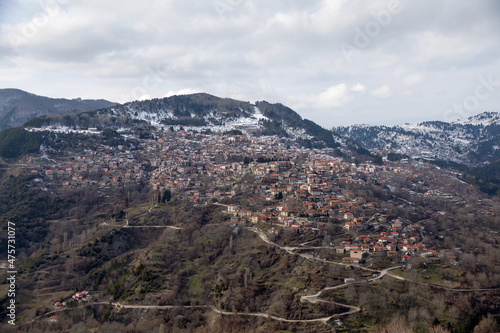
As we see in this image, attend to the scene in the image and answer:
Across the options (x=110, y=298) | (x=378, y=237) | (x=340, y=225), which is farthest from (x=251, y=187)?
(x=110, y=298)

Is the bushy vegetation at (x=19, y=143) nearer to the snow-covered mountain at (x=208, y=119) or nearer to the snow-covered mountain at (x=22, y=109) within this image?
the snow-covered mountain at (x=208, y=119)

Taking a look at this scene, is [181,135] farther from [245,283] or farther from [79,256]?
[245,283]

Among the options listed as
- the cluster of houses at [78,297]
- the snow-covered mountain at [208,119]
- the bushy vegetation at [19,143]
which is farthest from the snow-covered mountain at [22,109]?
the cluster of houses at [78,297]

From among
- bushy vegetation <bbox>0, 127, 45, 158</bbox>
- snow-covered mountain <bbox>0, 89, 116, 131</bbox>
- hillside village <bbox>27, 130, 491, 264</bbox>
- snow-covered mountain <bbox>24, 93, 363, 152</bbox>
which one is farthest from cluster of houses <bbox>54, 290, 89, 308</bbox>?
snow-covered mountain <bbox>0, 89, 116, 131</bbox>

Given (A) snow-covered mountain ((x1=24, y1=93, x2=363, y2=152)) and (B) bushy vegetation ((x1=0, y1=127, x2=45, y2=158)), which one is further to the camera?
(A) snow-covered mountain ((x1=24, y1=93, x2=363, y2=152))

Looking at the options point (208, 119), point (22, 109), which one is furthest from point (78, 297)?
point (22, 109)

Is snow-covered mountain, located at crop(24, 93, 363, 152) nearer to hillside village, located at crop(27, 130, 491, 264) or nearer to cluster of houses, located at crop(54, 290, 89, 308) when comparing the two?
hillside village, located at crop(27, 130, 491, 264)

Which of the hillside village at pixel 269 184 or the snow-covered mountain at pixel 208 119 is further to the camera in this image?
the snow-covered mountain at pixel 208 119

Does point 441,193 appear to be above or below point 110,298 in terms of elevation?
above
